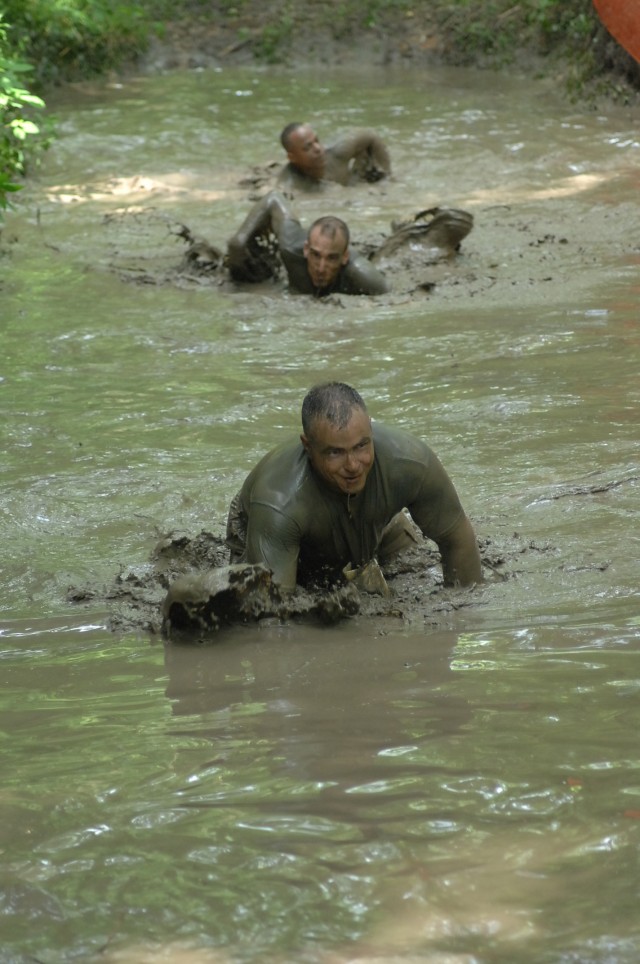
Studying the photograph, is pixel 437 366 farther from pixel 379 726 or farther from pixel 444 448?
pixel 379 726

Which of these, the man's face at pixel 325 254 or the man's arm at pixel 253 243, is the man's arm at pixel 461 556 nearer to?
the man's face at pixel 325 254

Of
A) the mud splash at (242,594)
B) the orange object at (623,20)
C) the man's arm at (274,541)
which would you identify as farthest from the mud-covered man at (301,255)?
A: the orange object at (623,20)

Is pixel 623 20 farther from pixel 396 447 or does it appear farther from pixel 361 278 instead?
pixel 396 447

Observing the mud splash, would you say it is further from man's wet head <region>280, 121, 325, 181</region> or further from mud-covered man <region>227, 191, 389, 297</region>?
man's wet head <region>280, 121, 325, 181</region>

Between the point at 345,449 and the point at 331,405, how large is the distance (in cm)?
16

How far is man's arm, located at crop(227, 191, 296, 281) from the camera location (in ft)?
37.7

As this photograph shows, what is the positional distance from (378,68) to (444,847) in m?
19.6

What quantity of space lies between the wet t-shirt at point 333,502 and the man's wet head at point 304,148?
363 inches

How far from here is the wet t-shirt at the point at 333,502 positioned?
17.3ft

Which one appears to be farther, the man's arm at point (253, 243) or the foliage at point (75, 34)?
the foliage at point (75, 34)

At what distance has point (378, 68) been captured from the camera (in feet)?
70.8

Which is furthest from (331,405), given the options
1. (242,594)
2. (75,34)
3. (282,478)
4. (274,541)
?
(75,34)

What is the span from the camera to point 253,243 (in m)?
11.6

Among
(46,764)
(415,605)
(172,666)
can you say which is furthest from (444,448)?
(46,764)
